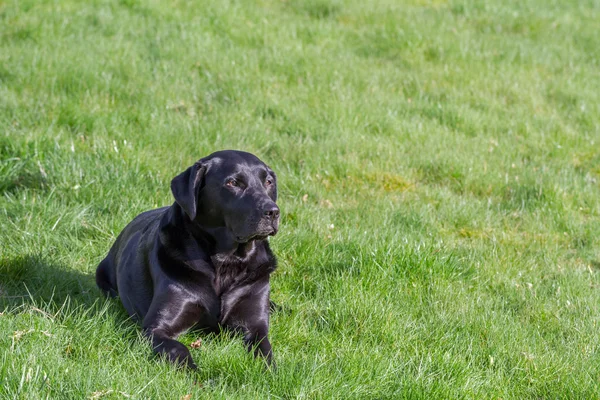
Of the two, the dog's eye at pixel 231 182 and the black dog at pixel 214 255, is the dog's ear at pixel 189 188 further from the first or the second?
the dog's eye at pixel 231 182

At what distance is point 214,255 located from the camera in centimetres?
428

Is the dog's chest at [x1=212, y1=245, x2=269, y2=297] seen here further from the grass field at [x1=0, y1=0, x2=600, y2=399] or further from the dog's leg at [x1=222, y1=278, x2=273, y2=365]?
the grass field at [x1=0, y1=0, x2=600, y2=399]

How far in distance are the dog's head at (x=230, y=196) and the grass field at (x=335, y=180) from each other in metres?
0.62

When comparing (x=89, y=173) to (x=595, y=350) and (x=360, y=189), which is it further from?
(x=595, y=350)

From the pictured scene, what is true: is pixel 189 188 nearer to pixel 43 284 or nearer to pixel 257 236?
pixel 257 236

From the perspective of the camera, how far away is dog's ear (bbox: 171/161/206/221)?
4113 millimetres

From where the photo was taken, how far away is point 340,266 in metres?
5.02

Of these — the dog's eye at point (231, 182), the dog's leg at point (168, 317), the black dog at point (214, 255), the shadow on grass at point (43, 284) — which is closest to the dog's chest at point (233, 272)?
the black dog at point (214, 255)

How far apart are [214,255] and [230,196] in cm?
35

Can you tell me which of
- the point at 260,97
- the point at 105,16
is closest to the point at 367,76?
the point at 260,97

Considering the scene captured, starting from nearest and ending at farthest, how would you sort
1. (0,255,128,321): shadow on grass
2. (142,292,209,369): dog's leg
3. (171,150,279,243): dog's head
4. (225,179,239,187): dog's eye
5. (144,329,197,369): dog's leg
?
(144,329,197,369): dog's leg → (142,292,209,369): dog's leg → (171,150,279,243): dog's head → (225,179,239,187): dog's eye → (0,255,128,321): shadow on grass

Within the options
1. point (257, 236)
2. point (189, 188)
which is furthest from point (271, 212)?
point (189, 188)

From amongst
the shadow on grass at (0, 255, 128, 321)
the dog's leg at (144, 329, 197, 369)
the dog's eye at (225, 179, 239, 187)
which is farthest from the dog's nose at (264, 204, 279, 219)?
the shadow on grass at (0, 255, 128, 321)

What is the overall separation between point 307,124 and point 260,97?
0.74m
